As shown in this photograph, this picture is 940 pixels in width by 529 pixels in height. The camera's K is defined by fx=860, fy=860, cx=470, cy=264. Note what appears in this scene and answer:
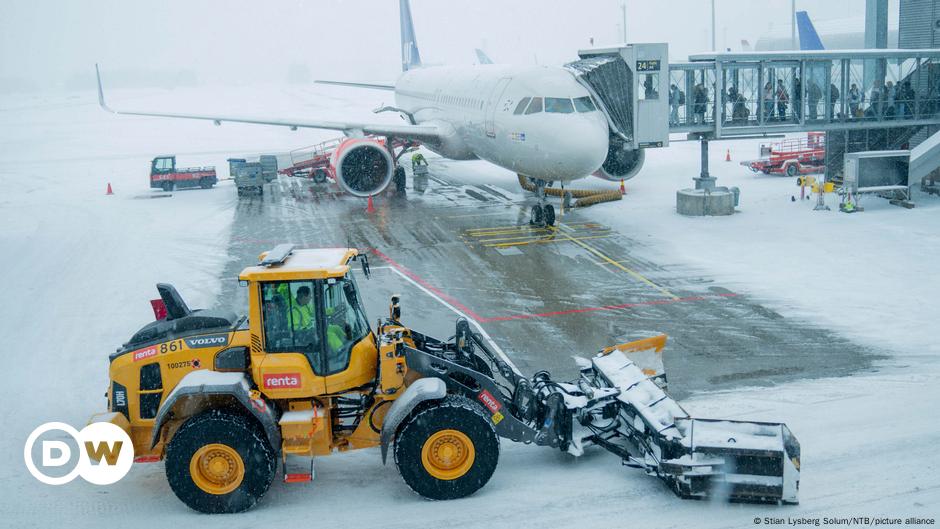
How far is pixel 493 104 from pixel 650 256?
25.1 feet

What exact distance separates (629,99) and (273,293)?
1954 cm

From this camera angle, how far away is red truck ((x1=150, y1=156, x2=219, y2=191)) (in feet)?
117

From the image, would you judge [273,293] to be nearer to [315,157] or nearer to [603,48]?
[603,48]

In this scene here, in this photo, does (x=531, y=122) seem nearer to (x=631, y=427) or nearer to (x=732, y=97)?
(x=732, y=97)

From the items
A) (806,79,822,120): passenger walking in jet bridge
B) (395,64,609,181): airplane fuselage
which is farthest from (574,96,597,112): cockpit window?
(806,79,822,120): passenger walking in jet bridge

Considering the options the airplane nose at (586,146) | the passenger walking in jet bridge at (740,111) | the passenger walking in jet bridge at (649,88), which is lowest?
the airplane nose at (586,146)

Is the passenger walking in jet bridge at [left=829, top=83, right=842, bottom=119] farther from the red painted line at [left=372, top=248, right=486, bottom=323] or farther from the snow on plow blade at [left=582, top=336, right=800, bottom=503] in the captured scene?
the snow on plow blade at [left=582, top=336, right=800, bottom=503]

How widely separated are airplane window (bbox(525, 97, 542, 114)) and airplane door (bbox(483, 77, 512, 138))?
1.91m

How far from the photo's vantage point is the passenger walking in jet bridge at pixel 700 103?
2823cm

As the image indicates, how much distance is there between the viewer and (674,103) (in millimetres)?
28109

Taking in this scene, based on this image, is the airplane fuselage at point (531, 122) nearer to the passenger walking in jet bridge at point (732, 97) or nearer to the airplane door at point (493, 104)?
the airplane door at point (493, 104)

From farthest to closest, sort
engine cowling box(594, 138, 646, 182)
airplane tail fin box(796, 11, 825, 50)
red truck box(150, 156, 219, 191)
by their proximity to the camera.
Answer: airplane tail fin box(796, 11, 825, 50) < red truck box(150, 156, 219, 191) < engine cowling box(594, 138, 646, 182)

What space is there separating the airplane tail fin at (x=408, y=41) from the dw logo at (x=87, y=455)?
38228 millimetres

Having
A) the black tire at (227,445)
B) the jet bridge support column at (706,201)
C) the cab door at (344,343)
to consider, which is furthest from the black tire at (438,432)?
the jet bridge support column at (706,201)
